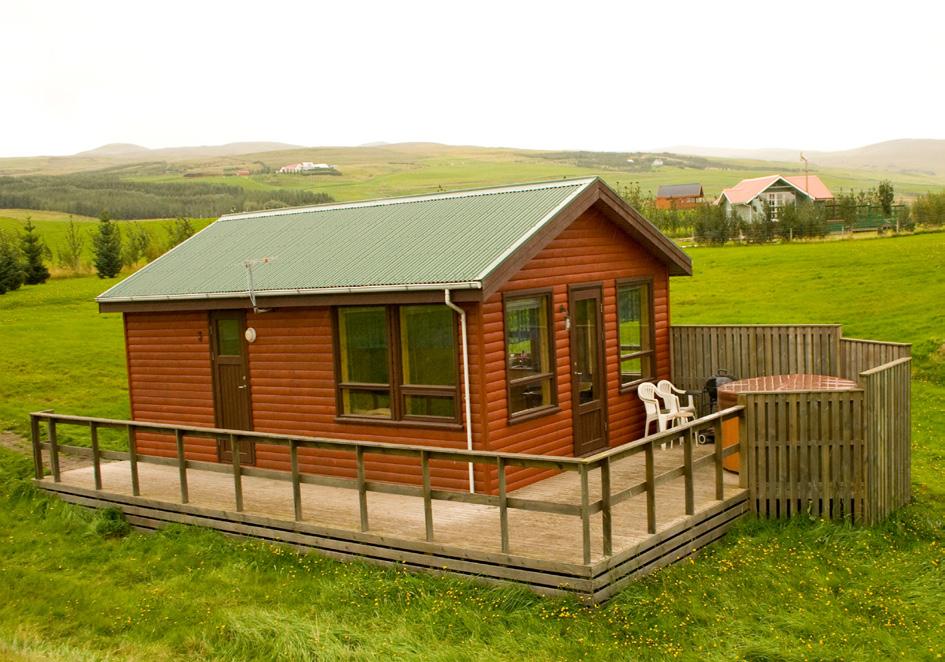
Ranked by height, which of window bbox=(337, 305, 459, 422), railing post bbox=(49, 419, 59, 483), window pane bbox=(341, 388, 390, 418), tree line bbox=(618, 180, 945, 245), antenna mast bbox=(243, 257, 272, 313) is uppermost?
tree line bbox=(618, 180, 945, 245)

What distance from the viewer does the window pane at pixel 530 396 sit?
36.9 feet

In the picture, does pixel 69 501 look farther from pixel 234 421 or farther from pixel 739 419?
pixel 739 419

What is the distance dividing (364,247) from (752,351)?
598 centimetres

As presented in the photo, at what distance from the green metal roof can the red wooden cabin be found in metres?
0.04

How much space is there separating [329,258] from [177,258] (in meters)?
4.01

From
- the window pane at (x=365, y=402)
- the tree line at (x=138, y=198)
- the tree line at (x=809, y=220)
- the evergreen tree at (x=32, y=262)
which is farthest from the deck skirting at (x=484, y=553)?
the tree line at (x=138, y=198)

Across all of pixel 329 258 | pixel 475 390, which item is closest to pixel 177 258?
pixel 329 258

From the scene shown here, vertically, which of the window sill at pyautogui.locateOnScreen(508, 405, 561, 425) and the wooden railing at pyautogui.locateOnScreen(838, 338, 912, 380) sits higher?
the wooden railing at pyautogui.locateOnScreen(838, 338, 912, 380)

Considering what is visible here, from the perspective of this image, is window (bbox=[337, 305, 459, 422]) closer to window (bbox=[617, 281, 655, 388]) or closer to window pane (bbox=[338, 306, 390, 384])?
window pane (bbox=[338, 306, 390, 384])

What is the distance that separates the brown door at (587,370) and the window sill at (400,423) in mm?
1965

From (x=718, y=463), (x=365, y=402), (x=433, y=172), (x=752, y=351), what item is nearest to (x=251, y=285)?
(x=365, y=402)

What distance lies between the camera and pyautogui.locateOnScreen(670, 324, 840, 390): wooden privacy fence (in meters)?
13.4

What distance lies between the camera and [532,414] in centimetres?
1134

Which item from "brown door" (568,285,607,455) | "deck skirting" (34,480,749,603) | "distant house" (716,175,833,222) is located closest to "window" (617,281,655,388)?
"brown door" (568,285,607,455)
